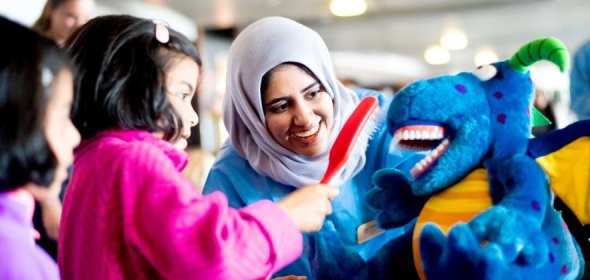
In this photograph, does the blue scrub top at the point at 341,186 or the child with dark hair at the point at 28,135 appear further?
the blue scrub top at the point at 341,186

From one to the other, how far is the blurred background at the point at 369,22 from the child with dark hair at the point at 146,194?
96.9 inches

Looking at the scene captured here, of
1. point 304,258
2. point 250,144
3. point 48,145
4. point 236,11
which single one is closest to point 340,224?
point 304,258

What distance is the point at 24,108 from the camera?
65 centimetres

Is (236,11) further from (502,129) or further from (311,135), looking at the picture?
(502,129)

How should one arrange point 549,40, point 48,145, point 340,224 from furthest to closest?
point 340,224
point 549,40
point 48,145

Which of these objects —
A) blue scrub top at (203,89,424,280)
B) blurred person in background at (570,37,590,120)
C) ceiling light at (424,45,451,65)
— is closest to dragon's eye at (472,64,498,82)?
blurred person in background at (570,37,590,120)

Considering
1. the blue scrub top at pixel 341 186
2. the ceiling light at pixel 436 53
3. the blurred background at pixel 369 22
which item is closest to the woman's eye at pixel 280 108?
the blue scrub top at pixel 341 186

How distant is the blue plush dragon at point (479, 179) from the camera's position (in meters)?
0.70

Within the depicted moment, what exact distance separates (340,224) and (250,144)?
0.81 ft

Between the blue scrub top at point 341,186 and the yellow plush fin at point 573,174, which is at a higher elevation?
the yellow plush fin at point 573,174

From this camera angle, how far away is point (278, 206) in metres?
0.81

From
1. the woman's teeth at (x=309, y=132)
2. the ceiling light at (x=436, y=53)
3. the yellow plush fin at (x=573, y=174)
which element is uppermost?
the yellow plush fin at (x=573, y=174)

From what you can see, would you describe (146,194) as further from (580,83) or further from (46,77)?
(580,83)

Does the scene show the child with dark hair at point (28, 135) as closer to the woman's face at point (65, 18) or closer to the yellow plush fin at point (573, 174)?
the yellow plush fin at point (573, 174)
